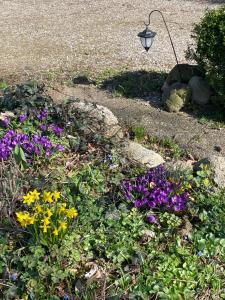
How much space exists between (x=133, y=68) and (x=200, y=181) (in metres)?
4.06

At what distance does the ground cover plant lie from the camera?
128 inches

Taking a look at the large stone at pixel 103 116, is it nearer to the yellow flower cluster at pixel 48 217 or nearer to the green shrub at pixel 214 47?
the green shrub at pixel 214 47

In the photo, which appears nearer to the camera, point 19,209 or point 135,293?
point 135,293

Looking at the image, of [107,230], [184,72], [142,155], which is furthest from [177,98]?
[107,230]

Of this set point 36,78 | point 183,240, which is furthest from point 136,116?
point 183,240

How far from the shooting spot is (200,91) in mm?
6172

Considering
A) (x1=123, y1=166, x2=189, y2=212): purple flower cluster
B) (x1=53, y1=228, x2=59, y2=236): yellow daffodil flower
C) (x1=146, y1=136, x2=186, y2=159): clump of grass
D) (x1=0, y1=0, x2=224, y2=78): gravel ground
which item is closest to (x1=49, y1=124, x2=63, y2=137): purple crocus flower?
(x1=146, y1=136, x2=186, y2=159): clump of grass

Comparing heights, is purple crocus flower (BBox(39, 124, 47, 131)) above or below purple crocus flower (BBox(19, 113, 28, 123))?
below

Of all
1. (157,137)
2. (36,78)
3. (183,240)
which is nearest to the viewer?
(183,240)

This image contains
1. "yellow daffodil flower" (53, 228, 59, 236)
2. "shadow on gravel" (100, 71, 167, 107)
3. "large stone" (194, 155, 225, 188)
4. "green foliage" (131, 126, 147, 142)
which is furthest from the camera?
"shadow on gravel" (100, 71, 167, 107)

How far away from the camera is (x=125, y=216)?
149 inches

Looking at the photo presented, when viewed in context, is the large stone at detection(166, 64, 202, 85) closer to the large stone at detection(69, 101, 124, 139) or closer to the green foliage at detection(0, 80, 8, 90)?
the large stone at detection(69, 101, 124, 139)

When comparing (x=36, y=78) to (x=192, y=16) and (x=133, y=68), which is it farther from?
(x=192, y=16)

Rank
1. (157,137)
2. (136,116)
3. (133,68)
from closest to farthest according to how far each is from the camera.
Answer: (157,137) < (136,116) < (133,68)
